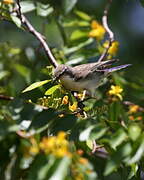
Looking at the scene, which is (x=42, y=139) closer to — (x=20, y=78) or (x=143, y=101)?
(x=20, y=78)

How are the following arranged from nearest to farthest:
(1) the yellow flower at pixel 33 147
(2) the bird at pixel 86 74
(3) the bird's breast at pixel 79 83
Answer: (1) the yellow flower at pixel 33 147 → (3) the bird's breast at pixel 79 83 → (2) the bird at pixel 86 74

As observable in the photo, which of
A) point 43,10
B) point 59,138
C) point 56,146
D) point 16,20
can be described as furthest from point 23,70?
point 56,146

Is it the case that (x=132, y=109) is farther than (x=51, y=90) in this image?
Yes

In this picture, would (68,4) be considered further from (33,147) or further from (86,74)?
(33,147)

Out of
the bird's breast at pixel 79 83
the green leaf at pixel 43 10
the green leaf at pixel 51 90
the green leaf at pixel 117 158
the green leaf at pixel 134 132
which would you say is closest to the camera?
the green leaf at pixel 117 158

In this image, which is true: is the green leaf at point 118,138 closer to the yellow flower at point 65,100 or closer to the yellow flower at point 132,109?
the yellow flower at point 65,100

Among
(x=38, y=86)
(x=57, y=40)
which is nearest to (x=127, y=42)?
(x=57, y=40)

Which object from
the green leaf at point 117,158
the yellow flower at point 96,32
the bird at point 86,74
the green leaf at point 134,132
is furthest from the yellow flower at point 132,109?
the green leaf at point 117,158

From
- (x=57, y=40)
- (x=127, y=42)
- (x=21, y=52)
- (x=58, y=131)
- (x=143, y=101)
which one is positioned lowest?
(x=127, y=42)

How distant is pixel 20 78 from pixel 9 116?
2.29 m

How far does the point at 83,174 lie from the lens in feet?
8.36

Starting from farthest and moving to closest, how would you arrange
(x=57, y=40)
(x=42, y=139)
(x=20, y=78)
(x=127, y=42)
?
(x=127, y=42), (x=57, y=40), (x=20, y=78), (x=42, y=139)

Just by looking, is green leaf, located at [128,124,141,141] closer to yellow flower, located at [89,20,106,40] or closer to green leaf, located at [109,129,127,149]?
green leaf, located at [109,129,127,149]

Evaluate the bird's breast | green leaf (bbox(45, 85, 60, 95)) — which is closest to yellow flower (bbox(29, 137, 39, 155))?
green leaf (bbox(45, 85, 60, 95))
